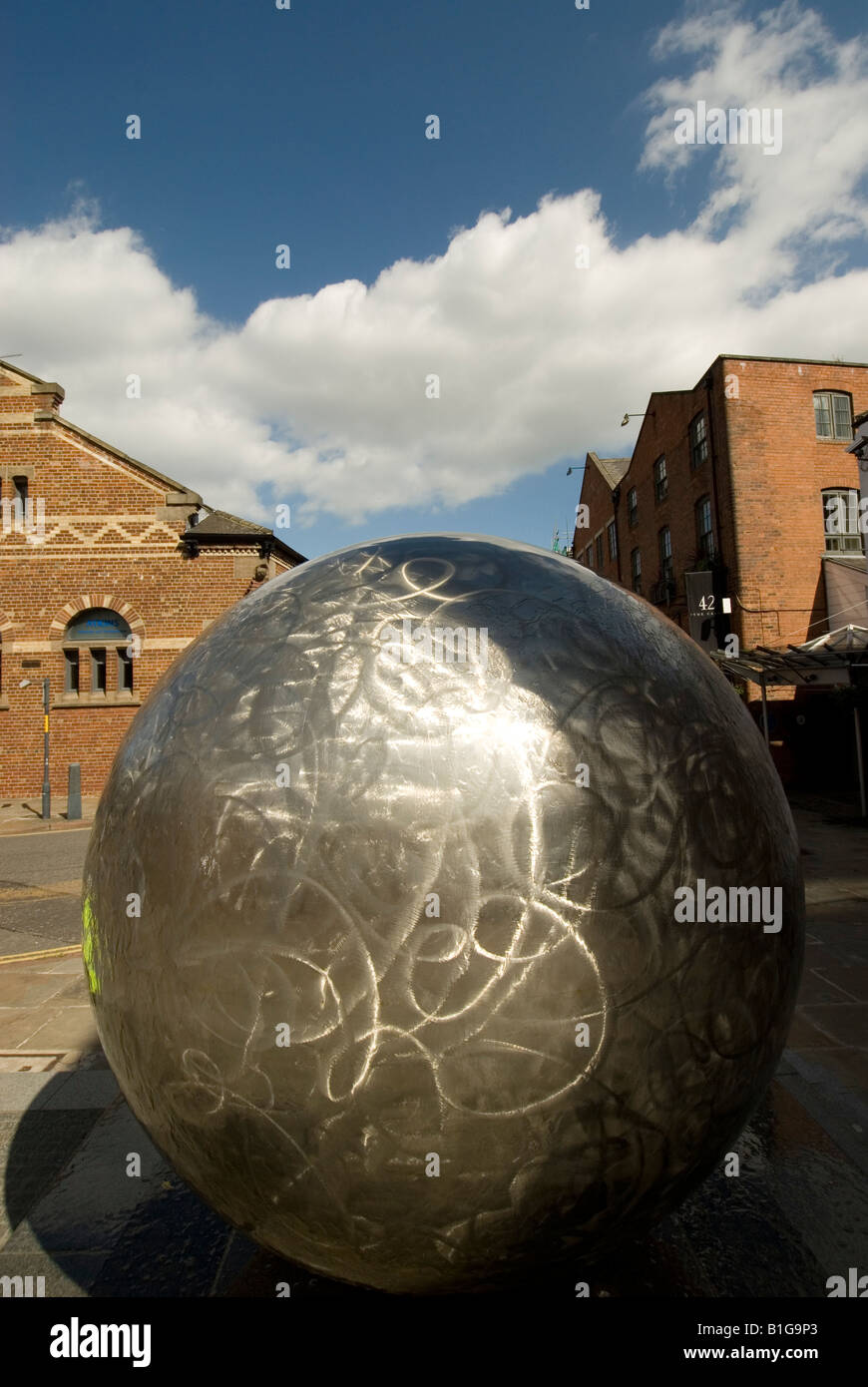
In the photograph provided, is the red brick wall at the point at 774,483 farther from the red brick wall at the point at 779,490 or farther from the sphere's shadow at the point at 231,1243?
the sphere's shadow at the point at 231,1243

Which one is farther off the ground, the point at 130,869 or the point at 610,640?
the point at 610,640

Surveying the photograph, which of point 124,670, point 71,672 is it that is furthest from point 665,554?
point 71,672

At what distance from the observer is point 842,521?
19922 millimetres

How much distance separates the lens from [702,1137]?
1951mm

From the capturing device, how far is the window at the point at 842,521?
1978 cm

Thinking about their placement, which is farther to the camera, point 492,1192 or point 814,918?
point 814,918

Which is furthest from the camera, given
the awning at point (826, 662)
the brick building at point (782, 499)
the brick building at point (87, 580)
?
the brick building at point (782, 499)

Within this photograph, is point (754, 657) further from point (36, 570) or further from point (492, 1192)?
point (36, 570)

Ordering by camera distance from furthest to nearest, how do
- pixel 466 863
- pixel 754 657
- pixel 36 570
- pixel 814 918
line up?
1. pixel 36 570
2. pixel 754 657
3. pixel 814 918
4. pixel 466 863

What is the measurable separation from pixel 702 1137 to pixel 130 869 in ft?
5.46

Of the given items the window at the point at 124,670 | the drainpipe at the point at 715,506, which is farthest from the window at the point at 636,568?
the window at the point at 124,670

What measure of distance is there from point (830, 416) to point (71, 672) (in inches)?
834

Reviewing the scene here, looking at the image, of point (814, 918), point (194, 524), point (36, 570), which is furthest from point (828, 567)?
point (36, 570)

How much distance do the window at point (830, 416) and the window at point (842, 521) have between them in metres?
1.69
